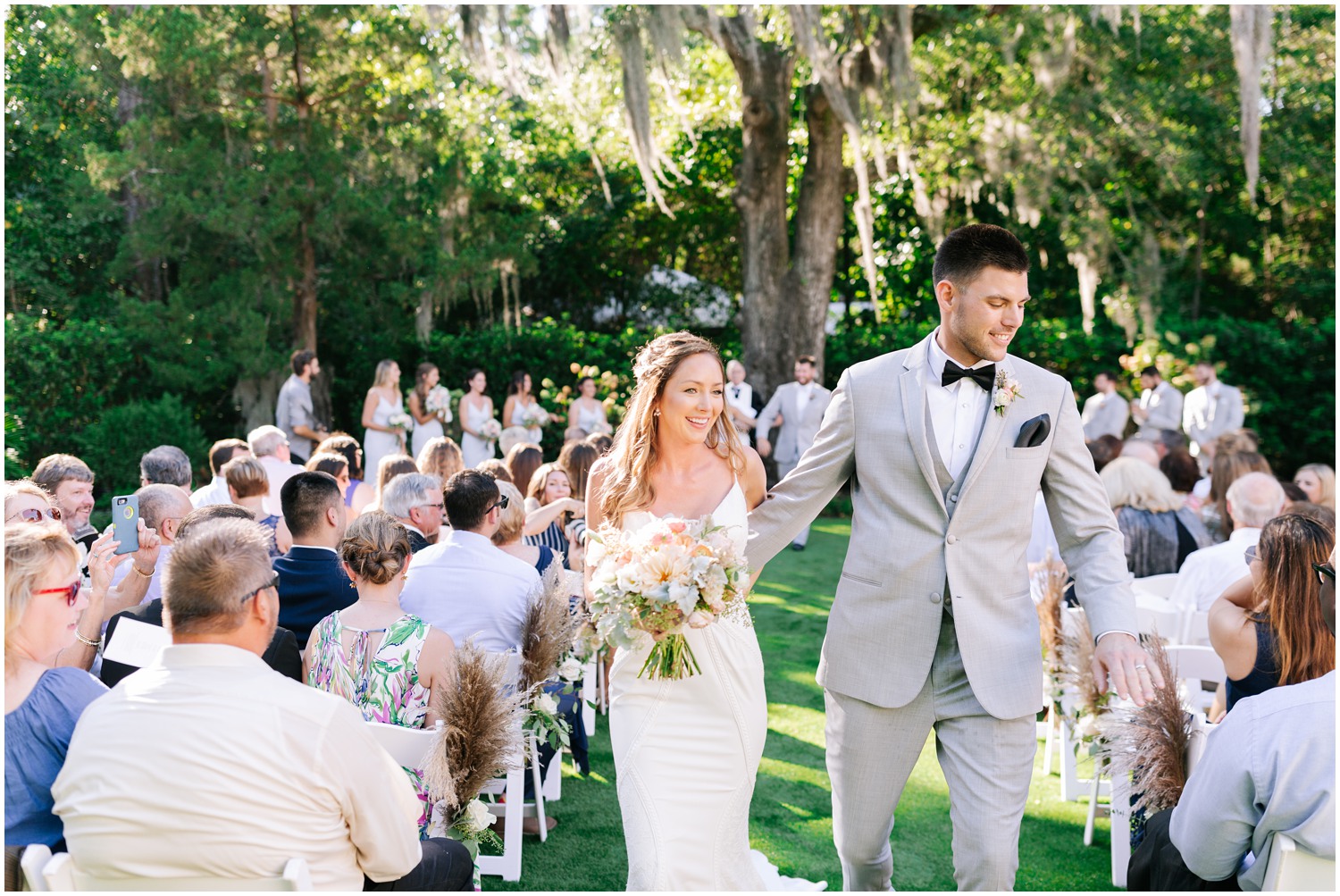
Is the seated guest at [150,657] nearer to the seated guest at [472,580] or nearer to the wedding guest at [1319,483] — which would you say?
the seated guest at [472,580]

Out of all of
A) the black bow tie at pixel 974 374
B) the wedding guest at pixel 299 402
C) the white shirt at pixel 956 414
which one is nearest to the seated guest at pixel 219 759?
the white shirt at pixel 956 414

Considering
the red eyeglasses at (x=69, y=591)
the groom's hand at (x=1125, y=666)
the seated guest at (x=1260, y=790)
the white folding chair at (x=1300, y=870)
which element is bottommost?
the white folding chair at (x=1300, y=870)

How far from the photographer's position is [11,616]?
104 inches

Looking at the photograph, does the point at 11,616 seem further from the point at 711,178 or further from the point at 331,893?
the point at 711,178

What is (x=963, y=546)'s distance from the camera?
310 cm

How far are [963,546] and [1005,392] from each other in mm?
448

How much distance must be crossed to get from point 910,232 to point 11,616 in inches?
687

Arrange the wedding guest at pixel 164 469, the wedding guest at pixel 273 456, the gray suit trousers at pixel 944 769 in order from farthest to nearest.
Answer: the wedding guest at pixel 273 456 → the wedding guest at pixel 164 469 → the gray suit trousers at pixel 944 769

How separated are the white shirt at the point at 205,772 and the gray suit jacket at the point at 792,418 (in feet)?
32.8

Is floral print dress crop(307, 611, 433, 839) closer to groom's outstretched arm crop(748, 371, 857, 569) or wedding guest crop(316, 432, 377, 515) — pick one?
groom's outstretched arm crop(748, 371, 857, 569)

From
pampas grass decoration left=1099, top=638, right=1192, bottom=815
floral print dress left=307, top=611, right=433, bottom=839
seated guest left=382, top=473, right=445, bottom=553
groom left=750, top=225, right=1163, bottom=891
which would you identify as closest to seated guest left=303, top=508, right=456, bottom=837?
floral print dress left=307, top=611, right=433, bottom=839

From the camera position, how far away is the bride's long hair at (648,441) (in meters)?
3.76

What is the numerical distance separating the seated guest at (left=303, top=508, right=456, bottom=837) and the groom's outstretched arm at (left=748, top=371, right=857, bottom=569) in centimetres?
110

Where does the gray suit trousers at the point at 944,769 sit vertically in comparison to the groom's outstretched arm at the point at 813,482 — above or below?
below
